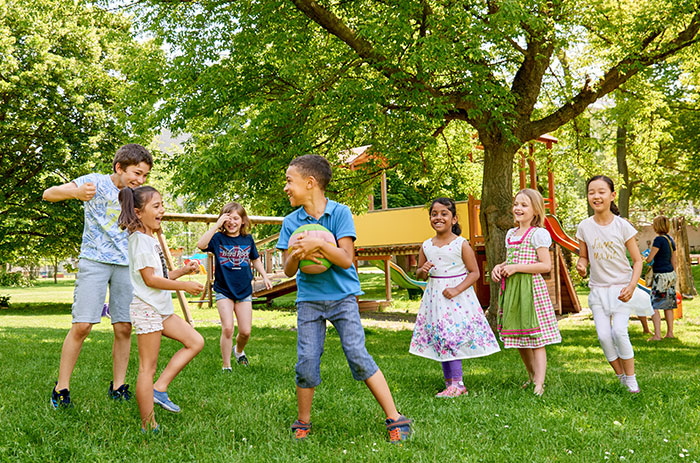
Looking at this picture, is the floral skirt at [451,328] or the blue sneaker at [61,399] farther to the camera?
the floral skirt at [451,328]

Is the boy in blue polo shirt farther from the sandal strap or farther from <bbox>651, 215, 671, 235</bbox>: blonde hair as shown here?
<bbox>651, 215, 671, 235</bbox>: blonde hair

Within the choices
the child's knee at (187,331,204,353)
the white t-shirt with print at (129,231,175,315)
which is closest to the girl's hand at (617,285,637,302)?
the child's knee at (187,331,204,353)

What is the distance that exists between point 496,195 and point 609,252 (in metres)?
6.55

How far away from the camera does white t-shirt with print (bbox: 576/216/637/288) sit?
518 centimetres

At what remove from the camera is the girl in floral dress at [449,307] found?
532 cm

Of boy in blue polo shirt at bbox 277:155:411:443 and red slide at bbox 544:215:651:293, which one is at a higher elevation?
red slide at bbox 544:215:651:293

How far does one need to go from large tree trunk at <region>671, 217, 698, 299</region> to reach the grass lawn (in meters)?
11.7

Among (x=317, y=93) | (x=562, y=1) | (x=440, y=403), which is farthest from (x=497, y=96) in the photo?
(x=440, y=403)

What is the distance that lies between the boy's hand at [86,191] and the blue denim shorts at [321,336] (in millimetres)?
1805

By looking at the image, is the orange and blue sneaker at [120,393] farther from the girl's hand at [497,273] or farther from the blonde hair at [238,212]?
the girl's hand at [497,273]

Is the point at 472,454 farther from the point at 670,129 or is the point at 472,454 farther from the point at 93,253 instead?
the point at 670,129

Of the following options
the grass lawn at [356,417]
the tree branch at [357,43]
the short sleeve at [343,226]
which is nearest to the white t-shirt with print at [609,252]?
the grass lawn at [356,417]

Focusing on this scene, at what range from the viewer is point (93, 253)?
456cm

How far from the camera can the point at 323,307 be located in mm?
3754
